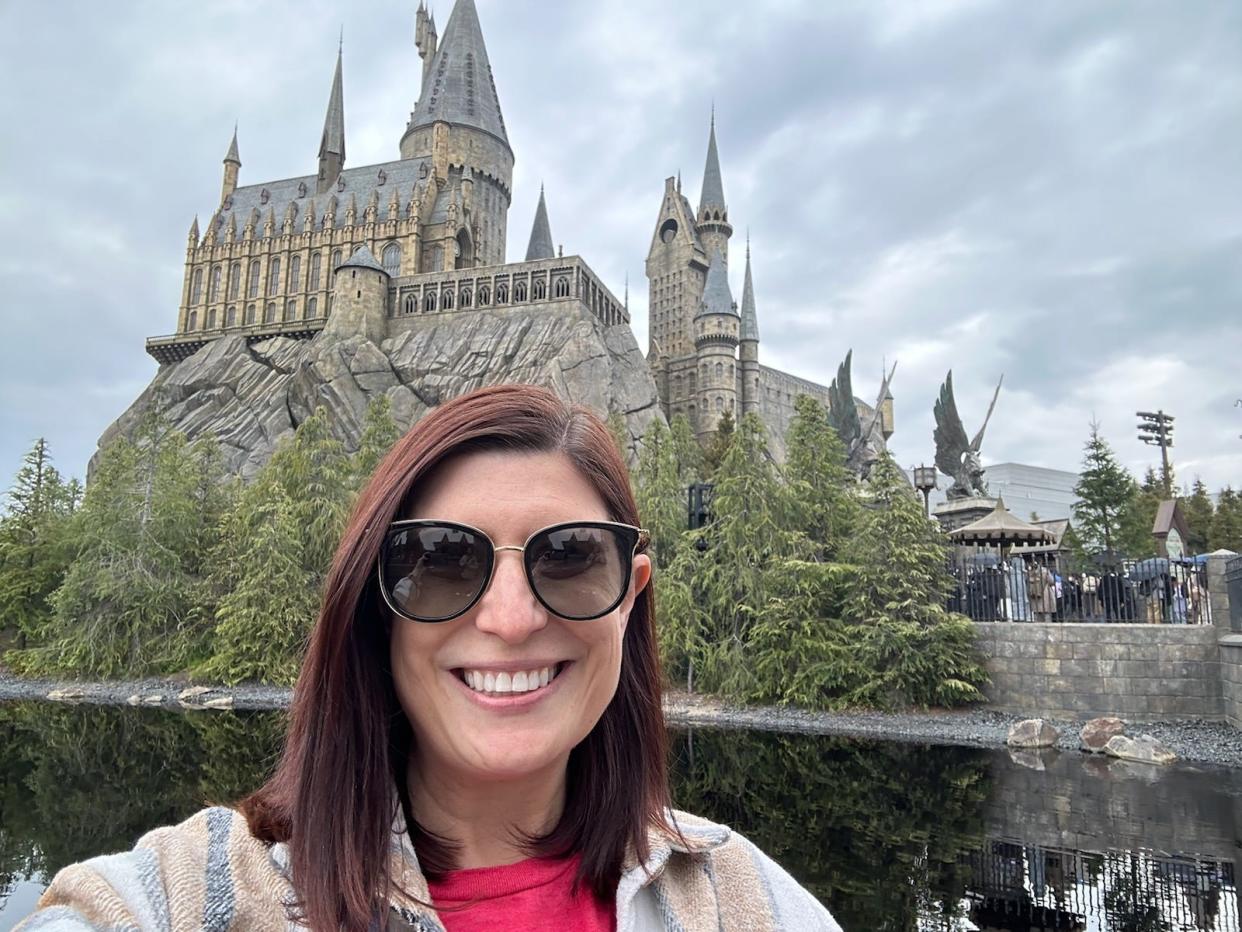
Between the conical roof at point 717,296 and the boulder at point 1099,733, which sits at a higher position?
the conical roof at point 717,296

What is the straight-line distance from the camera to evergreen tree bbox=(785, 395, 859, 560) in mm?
21359

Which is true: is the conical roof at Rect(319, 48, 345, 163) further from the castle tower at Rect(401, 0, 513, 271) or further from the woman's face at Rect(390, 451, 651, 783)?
the woman's face at Rect(390, 451, 651, 783)

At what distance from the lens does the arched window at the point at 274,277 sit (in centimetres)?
6450

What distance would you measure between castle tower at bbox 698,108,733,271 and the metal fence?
218 feet

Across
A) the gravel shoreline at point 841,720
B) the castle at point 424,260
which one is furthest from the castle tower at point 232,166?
the gravel shoreline at point 841,720

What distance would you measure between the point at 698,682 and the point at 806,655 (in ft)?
9.96

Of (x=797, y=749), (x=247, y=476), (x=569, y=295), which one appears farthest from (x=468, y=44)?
(x=797, y=749)

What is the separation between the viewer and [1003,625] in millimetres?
17500

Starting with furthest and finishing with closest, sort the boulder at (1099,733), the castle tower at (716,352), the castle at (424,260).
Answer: the castle tower at (716,352)
the castle at (424,260)
the boulder at (1099,733)

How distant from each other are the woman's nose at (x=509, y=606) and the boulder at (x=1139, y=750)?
13.9 metres

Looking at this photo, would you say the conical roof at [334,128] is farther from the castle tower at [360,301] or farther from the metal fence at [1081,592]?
the metal fence at [1081,592]

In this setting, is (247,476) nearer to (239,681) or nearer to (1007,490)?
(239,681)

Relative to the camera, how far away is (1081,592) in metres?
18.2

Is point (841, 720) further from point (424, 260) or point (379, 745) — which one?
point (424, 260)
